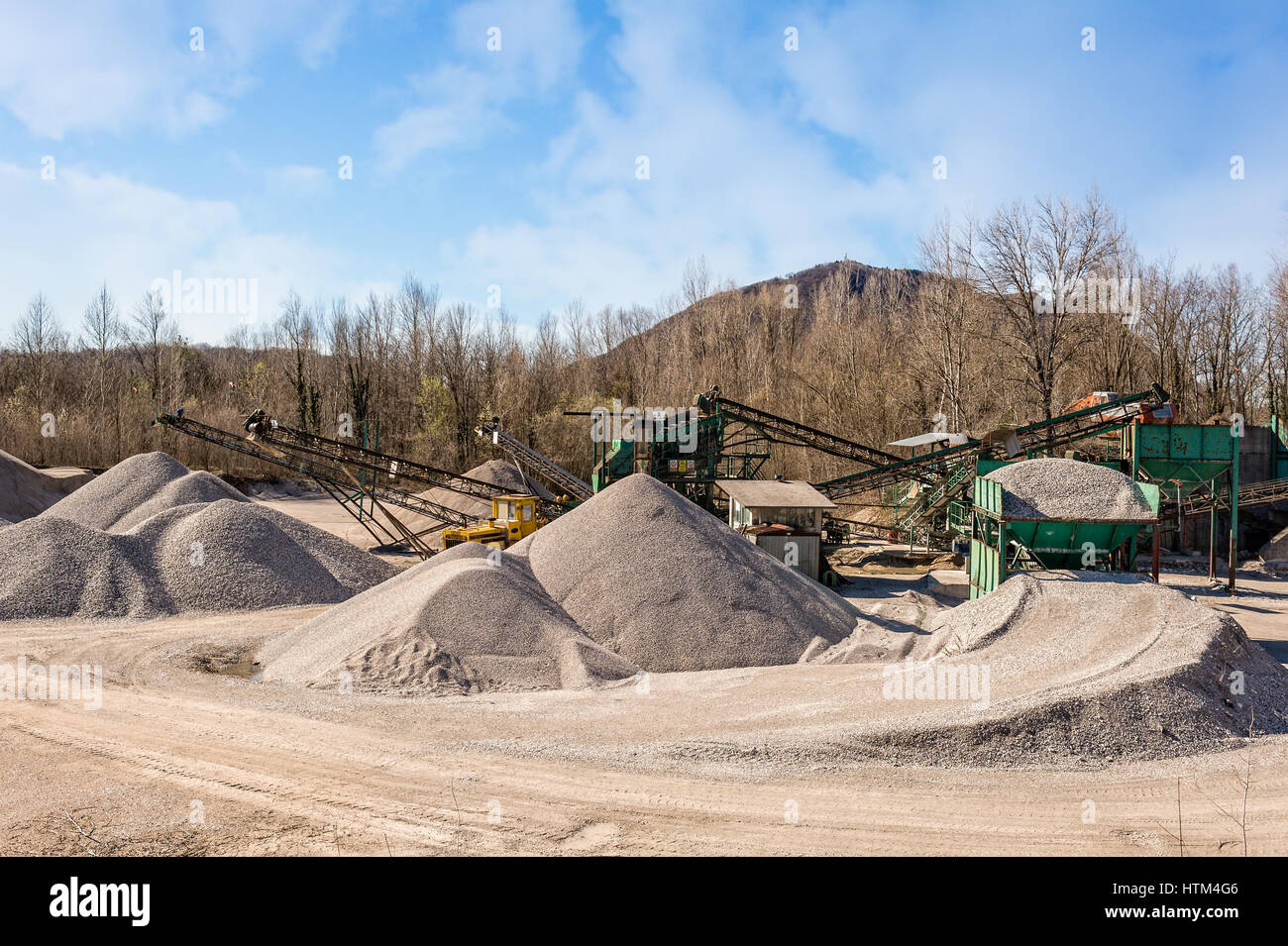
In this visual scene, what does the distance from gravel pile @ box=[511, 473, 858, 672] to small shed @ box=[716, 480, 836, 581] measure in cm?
280

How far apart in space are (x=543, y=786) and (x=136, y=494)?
17295 mm

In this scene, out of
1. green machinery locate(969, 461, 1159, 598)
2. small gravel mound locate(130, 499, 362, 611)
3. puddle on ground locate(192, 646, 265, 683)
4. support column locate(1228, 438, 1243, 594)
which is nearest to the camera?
puddle on ground locate(192, 646, 265, 683)

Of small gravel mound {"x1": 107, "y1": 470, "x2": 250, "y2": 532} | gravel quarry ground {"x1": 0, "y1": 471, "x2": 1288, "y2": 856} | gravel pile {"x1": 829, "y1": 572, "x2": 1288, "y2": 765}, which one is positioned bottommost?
gravel quarry ground {"x1": 0, "y1": 471, "x2": 1288, "y2": 856}

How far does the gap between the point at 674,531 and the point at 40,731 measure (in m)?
8.48

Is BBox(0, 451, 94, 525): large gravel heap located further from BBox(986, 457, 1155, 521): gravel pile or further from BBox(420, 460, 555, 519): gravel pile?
BBox(986, 457, 1155, 521): gravel pile

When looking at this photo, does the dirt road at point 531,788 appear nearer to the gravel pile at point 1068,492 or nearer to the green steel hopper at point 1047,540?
the green steel hopper at point 1047,540

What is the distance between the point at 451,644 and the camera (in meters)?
10.3

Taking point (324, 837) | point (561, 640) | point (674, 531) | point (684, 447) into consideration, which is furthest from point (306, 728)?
point (684, 447)

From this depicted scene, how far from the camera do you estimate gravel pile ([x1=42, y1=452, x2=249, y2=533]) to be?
18.9 metres

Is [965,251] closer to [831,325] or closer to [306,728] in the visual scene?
[831,325]

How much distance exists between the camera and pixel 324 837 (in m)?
5.89

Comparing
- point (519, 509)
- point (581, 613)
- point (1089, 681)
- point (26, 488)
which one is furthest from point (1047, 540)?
point (26, 488)

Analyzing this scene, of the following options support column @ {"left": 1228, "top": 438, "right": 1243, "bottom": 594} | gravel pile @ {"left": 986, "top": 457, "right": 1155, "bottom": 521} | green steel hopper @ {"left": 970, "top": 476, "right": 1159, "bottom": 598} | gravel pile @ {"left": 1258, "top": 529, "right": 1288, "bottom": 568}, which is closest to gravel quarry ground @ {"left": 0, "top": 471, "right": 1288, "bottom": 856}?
green steel hopper @ {"left": 970, "top": 476, "right": 1159, "bottom": 598}
